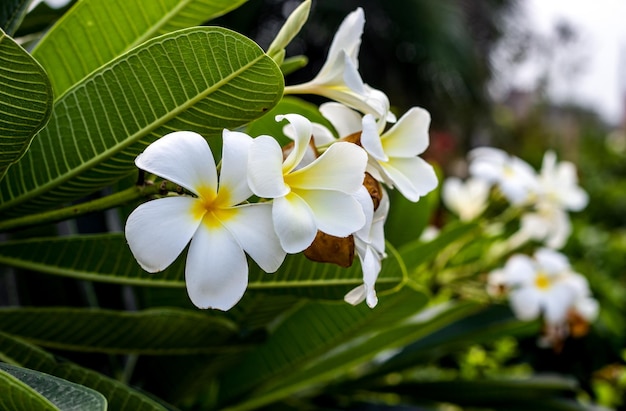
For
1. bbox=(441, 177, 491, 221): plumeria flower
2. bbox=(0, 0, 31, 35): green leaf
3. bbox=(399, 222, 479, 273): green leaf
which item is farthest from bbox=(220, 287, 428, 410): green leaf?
bbox=(441, 177, 491, 221): plumeria flower

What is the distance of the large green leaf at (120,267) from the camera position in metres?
0.49

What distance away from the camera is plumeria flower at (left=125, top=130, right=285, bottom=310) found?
1.04ft

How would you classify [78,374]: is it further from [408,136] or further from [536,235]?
[536,235]

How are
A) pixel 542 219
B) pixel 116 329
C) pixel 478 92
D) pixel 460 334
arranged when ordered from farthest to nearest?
pixel 478 92 → pixel 542 219 → pixel 460 334 → pixel 116 329

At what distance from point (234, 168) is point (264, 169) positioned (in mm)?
16

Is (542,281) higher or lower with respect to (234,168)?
higher

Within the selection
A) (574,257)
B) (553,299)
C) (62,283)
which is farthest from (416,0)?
(62,283)

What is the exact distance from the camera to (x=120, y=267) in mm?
507

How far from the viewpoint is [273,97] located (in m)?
0.38

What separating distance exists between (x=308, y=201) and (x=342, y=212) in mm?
21

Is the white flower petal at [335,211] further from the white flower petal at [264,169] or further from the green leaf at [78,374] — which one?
the green leaf at [78,374]

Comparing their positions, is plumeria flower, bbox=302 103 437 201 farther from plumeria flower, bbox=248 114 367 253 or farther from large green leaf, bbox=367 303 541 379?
large green leaf, bbox=367 303 541 379

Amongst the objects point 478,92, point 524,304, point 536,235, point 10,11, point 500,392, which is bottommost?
point 10,11

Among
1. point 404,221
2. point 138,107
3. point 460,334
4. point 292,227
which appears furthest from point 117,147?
point 460,334
